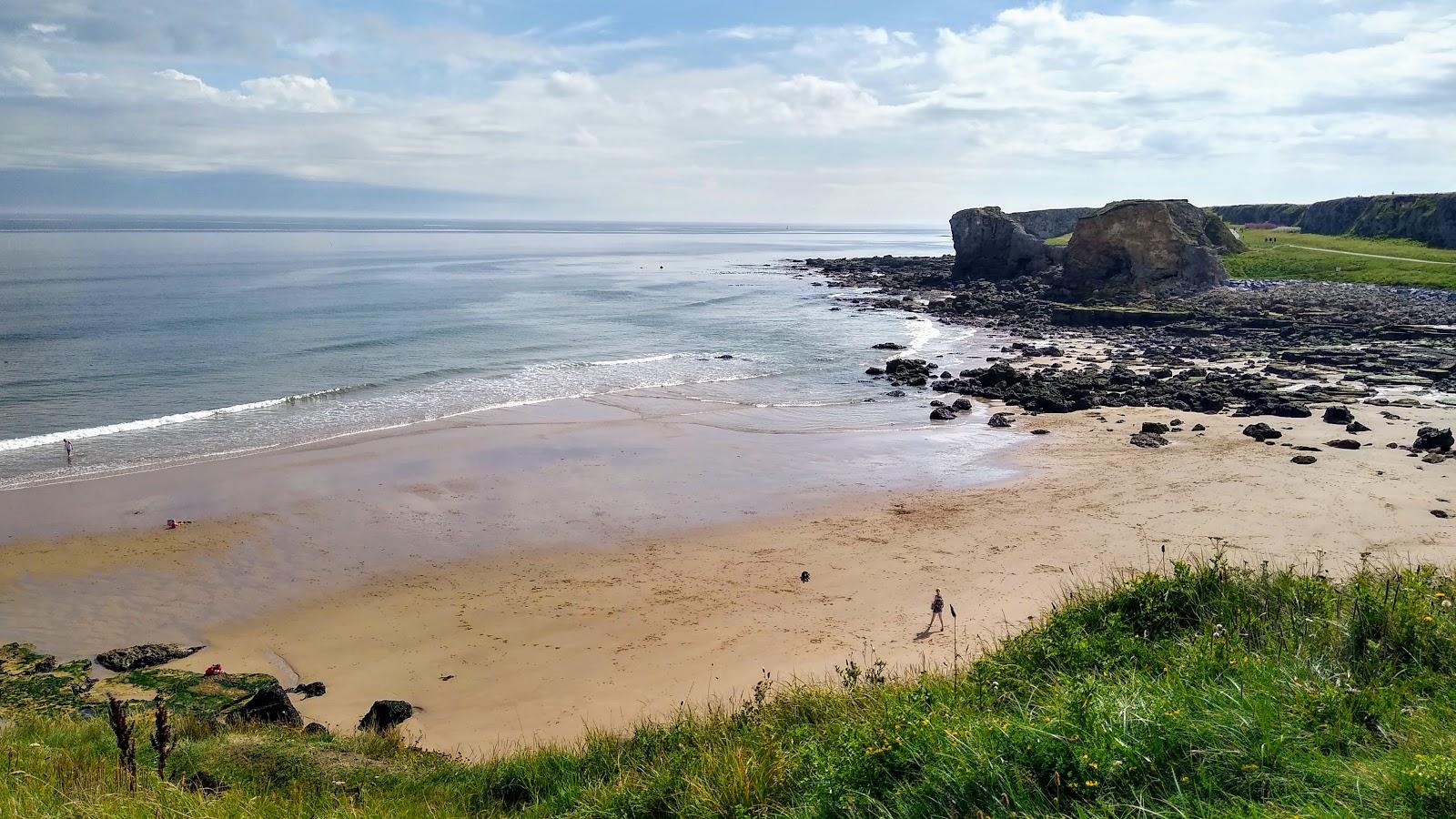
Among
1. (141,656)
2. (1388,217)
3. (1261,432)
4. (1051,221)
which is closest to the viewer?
(141,656)

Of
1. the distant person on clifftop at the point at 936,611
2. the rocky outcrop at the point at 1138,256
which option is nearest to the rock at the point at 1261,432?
the distant person on clifftop at the point at 936,611

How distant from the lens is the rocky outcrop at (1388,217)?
68.4 meters

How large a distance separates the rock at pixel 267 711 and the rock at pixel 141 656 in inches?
132

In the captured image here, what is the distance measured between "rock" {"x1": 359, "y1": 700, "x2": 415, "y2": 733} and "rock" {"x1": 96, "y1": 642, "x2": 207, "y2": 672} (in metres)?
4.50

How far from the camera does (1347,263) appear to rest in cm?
6078

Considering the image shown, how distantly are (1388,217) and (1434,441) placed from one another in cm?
7277

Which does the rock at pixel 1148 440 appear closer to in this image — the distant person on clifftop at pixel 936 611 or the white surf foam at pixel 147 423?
the distant person on clifftop at pixel 936 611

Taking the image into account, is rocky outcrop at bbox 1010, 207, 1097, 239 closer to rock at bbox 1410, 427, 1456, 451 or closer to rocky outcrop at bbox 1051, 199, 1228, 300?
rocky outcrop at bbox 1051, 199, 1228, 300

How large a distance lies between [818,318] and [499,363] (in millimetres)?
25515

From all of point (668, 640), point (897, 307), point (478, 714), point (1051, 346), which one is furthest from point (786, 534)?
point (897, 307)

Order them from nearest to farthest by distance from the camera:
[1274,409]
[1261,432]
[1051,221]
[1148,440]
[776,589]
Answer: [776,589] < [1261,432] < [1148,440] < [1274,409] < [1051,221]

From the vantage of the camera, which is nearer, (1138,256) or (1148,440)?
(1148,440)

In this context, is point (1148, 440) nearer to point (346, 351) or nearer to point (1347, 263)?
point (346, 351)

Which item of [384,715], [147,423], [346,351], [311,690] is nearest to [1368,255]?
[346,351]
